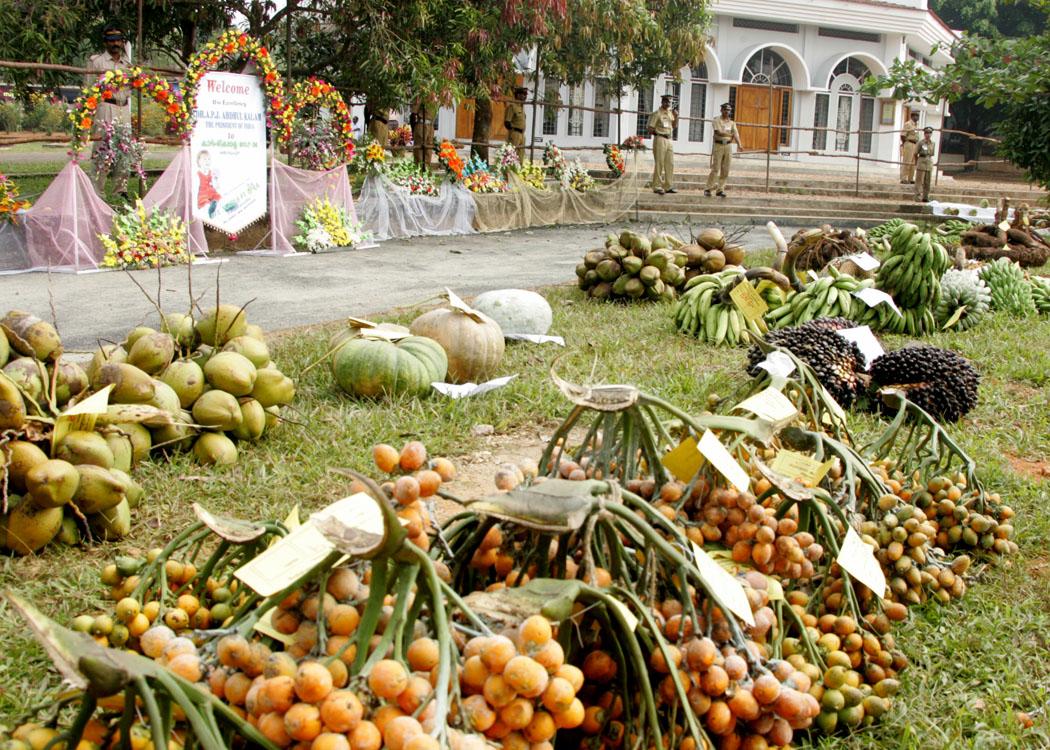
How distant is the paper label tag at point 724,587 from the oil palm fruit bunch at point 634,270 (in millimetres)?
6599

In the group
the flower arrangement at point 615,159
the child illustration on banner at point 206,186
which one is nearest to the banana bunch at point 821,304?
the child illustration on banner at point 206,186

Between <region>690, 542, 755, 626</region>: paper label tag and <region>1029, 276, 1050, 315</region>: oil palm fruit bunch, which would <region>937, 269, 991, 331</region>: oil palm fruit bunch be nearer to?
<region>1029, 276, 1050, 315</region>: oil palm fruit bunch

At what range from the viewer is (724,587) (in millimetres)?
1747

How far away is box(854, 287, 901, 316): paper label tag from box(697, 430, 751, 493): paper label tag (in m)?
5.49

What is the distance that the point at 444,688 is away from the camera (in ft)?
4.05

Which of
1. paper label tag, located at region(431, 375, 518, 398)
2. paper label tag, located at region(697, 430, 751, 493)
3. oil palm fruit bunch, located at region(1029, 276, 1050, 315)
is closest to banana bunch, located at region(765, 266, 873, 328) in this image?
oil palm fruit bunch, located at region(1029, 276, 1050, 315)

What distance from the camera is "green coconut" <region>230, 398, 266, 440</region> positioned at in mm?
4199

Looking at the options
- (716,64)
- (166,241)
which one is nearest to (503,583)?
(166,241)

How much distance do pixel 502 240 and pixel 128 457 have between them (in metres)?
11.0

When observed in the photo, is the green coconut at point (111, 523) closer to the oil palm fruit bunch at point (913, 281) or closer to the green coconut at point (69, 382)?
the green coconut at point (69, 382)

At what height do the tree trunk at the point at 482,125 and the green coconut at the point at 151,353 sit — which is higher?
the tree trunk at the point at 482,125

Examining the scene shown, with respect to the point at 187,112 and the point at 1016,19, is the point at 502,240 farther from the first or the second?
the point at 1016,19

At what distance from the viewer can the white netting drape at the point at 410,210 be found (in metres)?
13.2

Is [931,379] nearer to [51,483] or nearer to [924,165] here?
[51,483]
